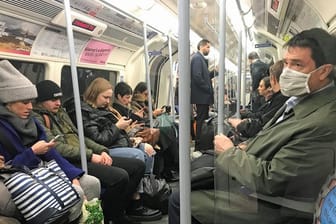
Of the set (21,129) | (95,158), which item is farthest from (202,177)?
(95,158)

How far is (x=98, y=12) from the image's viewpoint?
4.48 m

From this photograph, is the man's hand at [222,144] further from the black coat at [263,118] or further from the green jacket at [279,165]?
the black coat at [263,118]

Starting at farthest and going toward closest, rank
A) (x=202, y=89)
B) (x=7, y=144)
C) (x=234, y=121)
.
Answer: (x=202, y=89), (x=234, y=121), (x=7, y=144)

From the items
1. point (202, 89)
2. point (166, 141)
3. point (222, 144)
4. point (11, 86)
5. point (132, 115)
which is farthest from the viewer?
point (166, 141)

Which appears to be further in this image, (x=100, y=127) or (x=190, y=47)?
(x=100, y=127)

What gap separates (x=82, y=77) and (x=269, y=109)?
3.59 m

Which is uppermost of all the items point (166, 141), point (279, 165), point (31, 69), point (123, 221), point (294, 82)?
point (31, 69)

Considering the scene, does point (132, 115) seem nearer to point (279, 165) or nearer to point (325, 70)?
point (279, 165)

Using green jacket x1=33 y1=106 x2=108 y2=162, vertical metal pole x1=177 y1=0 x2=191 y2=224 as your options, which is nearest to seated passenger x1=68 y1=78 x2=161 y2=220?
green jacket x1=33 y1=106 x2=108 y2=162

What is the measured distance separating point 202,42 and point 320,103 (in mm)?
3601

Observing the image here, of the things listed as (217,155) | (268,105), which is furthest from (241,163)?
(268,105)

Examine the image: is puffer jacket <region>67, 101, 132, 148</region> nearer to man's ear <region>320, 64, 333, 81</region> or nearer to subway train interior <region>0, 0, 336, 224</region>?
subway train interior <region>0, 0, 336, 224</region>

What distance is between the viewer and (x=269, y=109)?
2.01 metres

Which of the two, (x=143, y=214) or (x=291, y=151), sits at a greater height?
(x=291, y=151)
